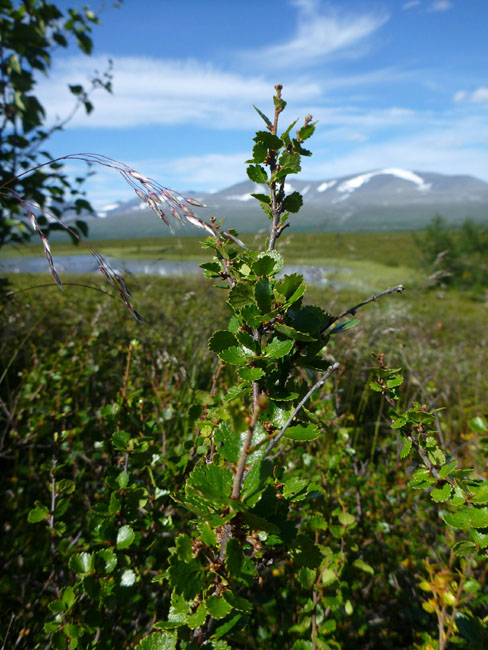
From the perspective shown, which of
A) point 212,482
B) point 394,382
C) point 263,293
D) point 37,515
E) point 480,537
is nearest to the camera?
point 212,482

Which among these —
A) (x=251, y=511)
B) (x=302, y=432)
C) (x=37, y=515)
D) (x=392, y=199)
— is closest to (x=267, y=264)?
(x=302, y=432)

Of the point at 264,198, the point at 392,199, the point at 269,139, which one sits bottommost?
the point at 392,199

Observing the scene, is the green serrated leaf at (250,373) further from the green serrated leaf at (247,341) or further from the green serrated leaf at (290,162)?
the green serrated leaf at (290,162)

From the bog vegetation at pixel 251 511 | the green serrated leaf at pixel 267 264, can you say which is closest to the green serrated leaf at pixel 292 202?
the bog vegetation at pixel 251 511

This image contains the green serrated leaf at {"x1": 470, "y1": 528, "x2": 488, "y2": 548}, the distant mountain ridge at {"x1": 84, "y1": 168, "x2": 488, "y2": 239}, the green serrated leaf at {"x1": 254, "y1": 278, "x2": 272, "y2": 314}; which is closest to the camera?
the green serrated leaf at {"x1": 254, "y1": 278, "x2": 272, "y2": 314}

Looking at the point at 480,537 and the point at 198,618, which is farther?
the point at 480,537

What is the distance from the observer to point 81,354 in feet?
8.42

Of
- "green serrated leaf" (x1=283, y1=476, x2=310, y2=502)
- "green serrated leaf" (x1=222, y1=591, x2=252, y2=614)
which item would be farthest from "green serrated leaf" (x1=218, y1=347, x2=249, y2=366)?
"green serrated leaf" (x1=222, y1=591, x2=252, y2=614)

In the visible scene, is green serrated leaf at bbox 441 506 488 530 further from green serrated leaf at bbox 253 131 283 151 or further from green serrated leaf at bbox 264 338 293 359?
green serrated leaf at bbox 253 131 283 151

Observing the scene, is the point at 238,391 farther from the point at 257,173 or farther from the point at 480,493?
the point at 480,493

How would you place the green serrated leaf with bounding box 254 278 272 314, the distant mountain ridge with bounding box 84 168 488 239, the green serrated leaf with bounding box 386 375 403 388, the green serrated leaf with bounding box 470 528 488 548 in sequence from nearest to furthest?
1. the green serrated leaf with bounding box 254 278 272 314
2. the green serrated leaf with bounding box 470 528 488 548
3. the green serrated leaf with bounding box 386 375 403 388
4. the distant mountain ridge with bounding box 84 168 488 239

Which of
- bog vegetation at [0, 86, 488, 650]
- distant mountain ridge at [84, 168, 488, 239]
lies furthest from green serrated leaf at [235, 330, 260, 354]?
distant mountain ridge at [84, 168, 488, 239]

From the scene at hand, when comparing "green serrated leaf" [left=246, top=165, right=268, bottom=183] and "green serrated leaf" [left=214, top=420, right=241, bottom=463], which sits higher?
"green serrated leaf" [left=246, top=165, right=268, bottom=183]

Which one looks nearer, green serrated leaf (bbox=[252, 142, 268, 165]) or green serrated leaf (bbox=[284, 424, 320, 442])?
green serrated leaf (bbox=[284, 424, 320, 442])
